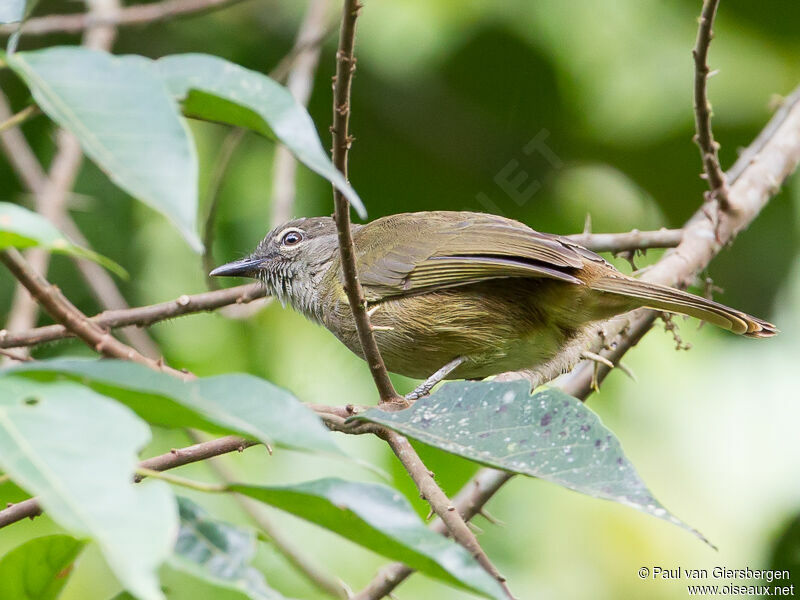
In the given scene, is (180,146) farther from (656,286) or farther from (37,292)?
(656,286)

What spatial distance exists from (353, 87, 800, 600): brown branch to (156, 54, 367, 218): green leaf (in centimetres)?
221

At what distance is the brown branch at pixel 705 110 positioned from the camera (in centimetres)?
322

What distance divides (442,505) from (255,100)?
120cm

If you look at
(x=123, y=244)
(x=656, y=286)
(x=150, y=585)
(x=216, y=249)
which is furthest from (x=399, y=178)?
(x=150, y=585)

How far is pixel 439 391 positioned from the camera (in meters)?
1.82

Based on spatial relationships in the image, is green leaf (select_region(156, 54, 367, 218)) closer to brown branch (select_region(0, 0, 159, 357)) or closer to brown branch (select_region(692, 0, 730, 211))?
brown branch (select_region(692, 0, 730, 211))

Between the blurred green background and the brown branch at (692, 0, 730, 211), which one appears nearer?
the brown branch at (692, 0, 730, 211)

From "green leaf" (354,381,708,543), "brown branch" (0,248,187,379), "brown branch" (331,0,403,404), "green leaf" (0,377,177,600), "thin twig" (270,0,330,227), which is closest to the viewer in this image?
"green leaf" (0,377,177,600)

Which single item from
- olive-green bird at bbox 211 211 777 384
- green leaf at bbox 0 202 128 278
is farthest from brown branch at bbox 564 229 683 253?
green leaf at bbox 0 202 128 278

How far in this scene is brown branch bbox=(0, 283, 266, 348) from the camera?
2.88m

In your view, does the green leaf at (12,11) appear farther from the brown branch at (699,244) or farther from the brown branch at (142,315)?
the brown branch at (699,244)

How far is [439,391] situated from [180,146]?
80 centimetres

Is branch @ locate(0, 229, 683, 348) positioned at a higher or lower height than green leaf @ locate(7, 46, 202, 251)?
lower

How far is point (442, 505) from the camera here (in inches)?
86.9
